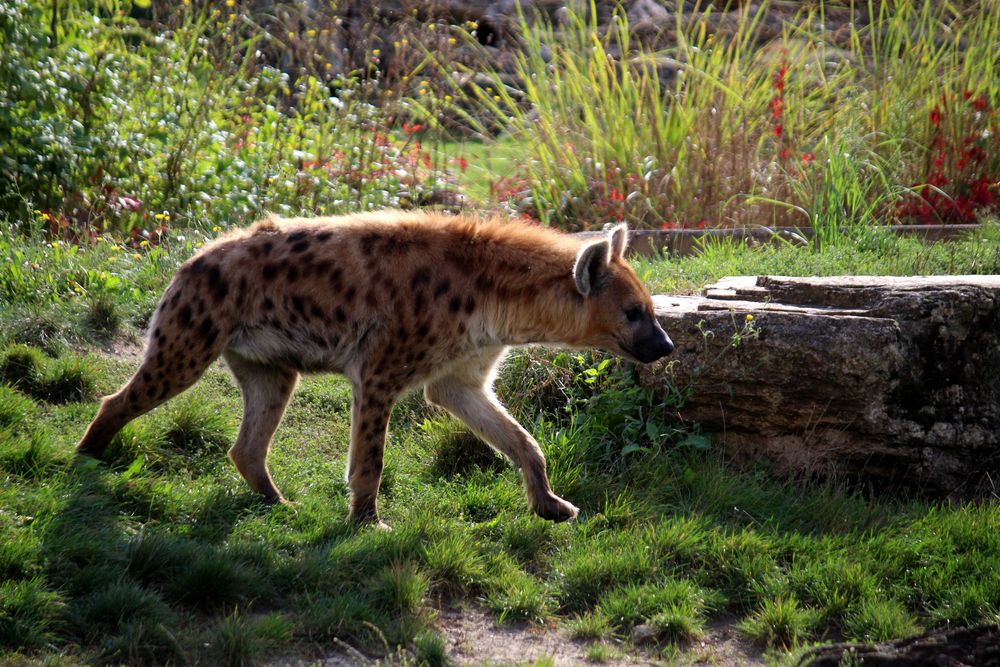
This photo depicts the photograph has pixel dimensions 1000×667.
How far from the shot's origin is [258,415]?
443 cm

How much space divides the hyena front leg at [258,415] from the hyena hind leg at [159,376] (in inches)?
9.4

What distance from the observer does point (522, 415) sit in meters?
5.13

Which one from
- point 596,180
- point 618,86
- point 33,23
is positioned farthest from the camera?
point 618,86

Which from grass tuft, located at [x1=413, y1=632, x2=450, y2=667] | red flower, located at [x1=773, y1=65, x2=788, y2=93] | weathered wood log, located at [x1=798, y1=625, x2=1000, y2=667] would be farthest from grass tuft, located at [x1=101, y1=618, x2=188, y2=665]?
red flower, located at [x1=773, y1=65, x2=788, y2=93]

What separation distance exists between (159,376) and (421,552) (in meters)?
1.19

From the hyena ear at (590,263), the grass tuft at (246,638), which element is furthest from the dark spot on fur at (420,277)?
the grass tuft at (246,638)

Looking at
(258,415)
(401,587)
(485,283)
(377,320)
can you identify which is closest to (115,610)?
(401,587)

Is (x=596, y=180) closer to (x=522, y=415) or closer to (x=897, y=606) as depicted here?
(x=522, y=415)

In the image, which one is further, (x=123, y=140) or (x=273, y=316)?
(x=123, y=140)

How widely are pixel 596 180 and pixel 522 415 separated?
3300 mm

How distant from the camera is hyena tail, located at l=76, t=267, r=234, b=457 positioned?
4.16 m

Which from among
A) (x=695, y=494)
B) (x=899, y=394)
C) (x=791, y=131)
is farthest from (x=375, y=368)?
(x=791, y=131)

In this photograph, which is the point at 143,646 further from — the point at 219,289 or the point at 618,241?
the point at 618,241

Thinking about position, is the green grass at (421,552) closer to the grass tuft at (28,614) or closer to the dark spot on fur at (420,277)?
the grass tuft at (28,614)
